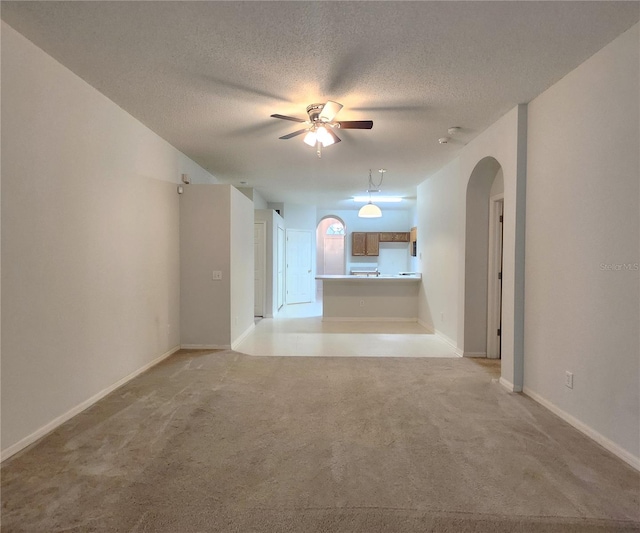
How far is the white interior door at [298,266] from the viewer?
9484 millimetres

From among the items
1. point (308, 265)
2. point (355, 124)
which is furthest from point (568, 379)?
point (308, 265)

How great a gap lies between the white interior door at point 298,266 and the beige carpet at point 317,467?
6.21m

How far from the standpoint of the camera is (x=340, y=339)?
555 cm

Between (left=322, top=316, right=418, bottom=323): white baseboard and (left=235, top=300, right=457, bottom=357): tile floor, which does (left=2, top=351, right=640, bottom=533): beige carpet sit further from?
(left=322, top=316, right=418, bottom=323): white baseboard

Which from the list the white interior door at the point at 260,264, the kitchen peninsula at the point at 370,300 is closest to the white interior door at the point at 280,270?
the white interior door at the point at 260,264

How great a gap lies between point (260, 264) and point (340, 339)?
2886mm

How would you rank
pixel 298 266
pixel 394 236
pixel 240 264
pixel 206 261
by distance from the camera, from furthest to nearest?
1. pixel 394 236
2. pixel 298 266
3. pixel 240 264
4. pixel 206 261

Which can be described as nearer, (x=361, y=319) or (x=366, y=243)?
(x=361, y=319)

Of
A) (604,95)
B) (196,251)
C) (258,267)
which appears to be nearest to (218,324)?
(196,251)

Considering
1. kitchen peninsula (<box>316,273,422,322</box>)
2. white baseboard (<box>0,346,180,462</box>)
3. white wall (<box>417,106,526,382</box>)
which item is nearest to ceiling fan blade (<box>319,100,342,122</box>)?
white wall (<box>417,106,526,382</box>)

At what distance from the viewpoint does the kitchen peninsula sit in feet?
23.5

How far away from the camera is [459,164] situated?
190 inches

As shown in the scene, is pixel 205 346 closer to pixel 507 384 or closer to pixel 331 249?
pixel 507 384

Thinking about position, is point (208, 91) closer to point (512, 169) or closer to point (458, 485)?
point (512, 169)
